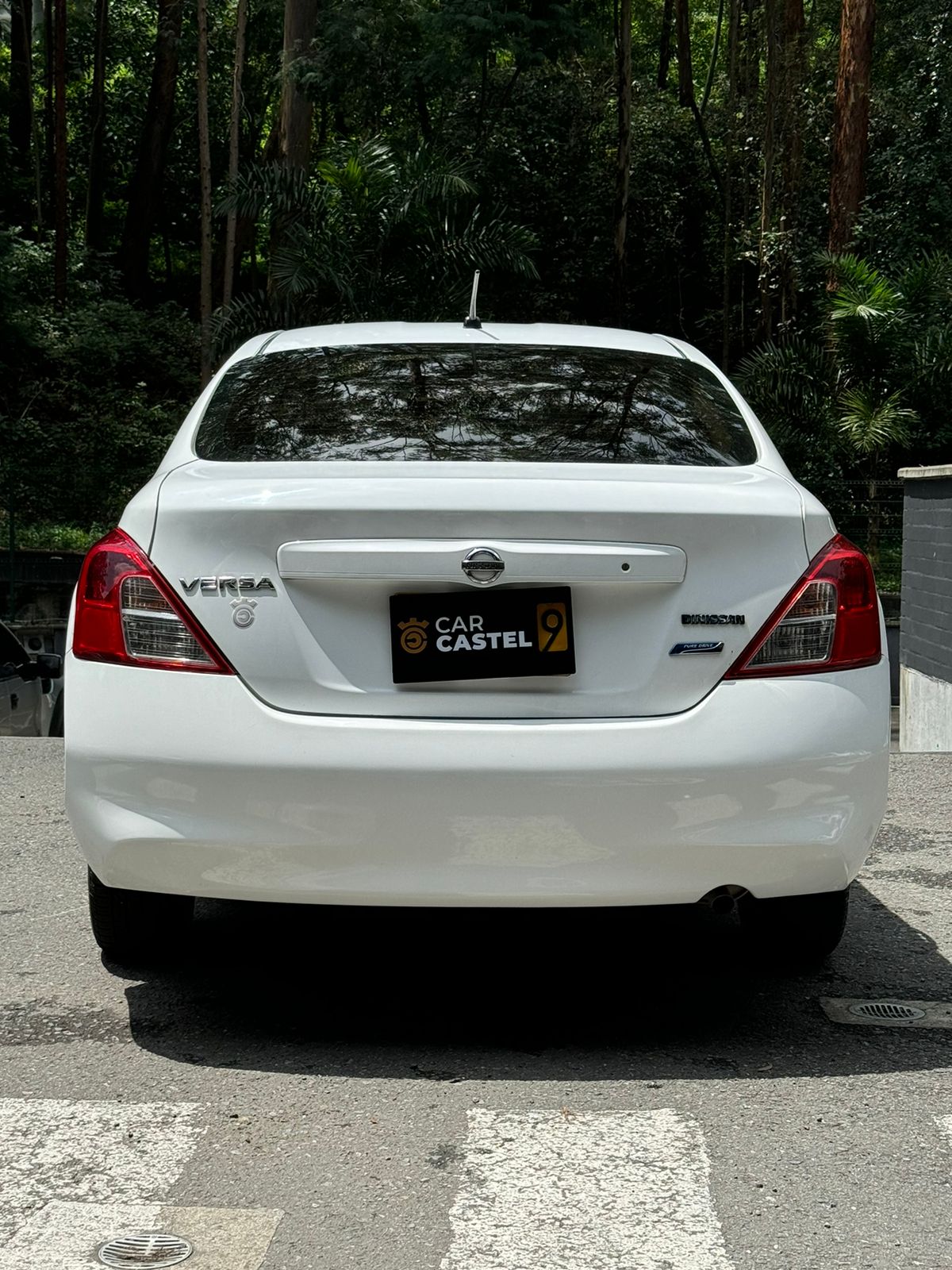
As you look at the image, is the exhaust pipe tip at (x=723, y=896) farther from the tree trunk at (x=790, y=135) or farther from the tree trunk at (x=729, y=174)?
the tree trunk at (x=729, y=174)

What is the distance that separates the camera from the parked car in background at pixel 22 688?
8633 mm

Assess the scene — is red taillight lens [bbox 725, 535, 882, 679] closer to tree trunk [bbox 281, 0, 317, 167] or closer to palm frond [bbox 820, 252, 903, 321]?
palm frond [bbox 820, 252, 903, 321]

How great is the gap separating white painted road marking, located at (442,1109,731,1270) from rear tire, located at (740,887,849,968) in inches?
40.7

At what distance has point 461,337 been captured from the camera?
15.1 feet

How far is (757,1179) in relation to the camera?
9.52 ft

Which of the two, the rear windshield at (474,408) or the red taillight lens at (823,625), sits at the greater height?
the rear windshield at (474,408)

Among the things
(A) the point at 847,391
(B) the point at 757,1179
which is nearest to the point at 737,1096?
(B) the point at 757,1179

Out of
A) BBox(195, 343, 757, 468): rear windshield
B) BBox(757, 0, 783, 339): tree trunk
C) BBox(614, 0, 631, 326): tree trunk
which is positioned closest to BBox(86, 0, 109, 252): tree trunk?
BBox(614, 0, 631, 326): tree trunk

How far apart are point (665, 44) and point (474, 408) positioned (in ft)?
136

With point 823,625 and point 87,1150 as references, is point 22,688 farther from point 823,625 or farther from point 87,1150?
point 823,625

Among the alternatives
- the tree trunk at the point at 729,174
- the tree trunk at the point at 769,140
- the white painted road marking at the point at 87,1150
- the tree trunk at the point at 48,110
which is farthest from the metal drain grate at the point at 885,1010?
the tree trunk at the point at 48,110

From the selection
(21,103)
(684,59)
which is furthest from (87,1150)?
(21,103)

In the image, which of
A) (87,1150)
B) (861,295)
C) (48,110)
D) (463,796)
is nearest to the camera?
(87,1150)

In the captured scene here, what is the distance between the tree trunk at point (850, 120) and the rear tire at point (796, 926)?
76.8 ft
